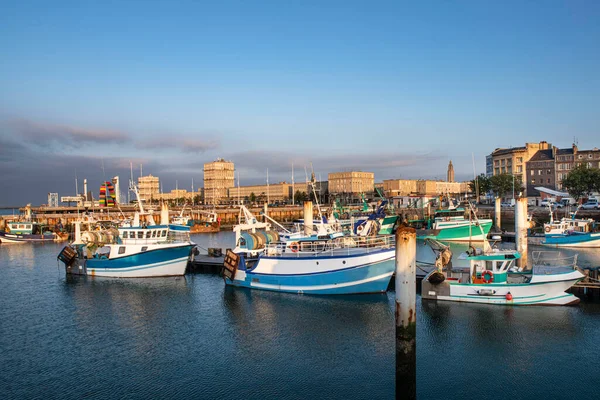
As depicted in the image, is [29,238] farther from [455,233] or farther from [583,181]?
[583,181]

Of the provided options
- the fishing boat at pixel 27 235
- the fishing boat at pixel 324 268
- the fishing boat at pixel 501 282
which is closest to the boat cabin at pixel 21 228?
the fishing boat at pixel 27 235

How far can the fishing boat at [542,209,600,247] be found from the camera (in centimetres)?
5512

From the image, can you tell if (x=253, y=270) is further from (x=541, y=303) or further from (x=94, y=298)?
(x=541, y=303)

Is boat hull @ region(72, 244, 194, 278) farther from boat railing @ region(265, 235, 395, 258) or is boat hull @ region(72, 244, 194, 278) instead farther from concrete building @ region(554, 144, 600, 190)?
concrete building @ region(554, 144, 600, 190)

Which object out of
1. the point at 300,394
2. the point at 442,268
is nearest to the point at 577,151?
the point at 442,268

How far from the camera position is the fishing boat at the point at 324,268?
3247 cm

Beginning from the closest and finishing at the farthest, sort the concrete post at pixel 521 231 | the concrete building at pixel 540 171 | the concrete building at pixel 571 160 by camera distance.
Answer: the concrete post at pixel 521 231 → the concrete building at pixel 571 160 → the concrete building at pixel 540 171

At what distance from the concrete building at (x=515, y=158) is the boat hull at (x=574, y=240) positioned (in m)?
76.1

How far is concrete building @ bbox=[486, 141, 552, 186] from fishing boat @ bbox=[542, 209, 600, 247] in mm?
72238

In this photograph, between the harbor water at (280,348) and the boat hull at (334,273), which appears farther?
the boat hull at (334,273)

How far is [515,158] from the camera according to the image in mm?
131625

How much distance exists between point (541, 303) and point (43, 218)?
107159 millimetres

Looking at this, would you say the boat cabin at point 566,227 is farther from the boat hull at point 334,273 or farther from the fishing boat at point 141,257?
the fishing boat at point 141,257

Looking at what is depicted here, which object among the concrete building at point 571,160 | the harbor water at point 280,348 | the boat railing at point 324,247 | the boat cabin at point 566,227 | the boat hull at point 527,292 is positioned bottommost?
the harbor water at point 280,348
